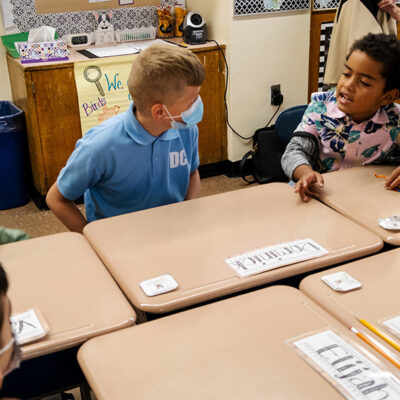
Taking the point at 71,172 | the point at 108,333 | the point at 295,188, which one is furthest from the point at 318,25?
the point at 108,333

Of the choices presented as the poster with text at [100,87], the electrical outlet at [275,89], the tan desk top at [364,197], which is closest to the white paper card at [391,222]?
the tan desk top at [364,197]

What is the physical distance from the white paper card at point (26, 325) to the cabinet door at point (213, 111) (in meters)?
2.57

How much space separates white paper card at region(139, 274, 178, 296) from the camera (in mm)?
1225

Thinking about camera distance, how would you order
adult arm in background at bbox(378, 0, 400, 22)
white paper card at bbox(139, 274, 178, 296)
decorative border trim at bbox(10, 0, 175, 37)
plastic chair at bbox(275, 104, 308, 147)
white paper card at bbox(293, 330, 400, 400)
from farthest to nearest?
decorative border trim at bbox(10, 0, 175, 37), adult arm in background at bbox(378, 0, 400, 22), plastic chair at bbox(275, 104, 308, 147), white paper card at bbox(139, 274, 178, 296), white paper card at bbox(293, 330, 400, 400)

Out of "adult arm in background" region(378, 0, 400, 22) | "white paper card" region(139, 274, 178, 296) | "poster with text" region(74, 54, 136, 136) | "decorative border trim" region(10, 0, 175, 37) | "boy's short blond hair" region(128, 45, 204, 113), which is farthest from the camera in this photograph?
"decorative border trim" region(10, 0, 175, 37)

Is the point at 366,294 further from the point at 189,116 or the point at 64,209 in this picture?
the point at 64,209

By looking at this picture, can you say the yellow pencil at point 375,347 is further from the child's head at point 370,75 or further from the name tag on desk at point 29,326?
the child's head at point 370,75

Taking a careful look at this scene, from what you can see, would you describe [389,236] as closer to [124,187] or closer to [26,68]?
[124,187]

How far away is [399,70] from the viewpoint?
1915 mm

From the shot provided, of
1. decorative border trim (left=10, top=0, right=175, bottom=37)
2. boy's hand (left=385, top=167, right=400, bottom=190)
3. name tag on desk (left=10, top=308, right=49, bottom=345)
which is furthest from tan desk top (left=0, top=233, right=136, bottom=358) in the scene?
decorative border trim (left=10, top=0, right=175, bottom=37)

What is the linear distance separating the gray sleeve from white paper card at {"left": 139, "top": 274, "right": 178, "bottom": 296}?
83cm

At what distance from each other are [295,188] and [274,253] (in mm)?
433

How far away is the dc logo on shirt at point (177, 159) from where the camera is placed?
1.85 m

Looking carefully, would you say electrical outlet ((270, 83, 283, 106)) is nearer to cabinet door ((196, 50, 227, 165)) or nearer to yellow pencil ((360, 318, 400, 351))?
cabinet door ((196, 50, 227, 165))
